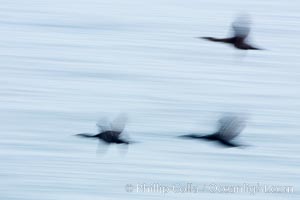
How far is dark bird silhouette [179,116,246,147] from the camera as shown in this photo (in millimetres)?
9883

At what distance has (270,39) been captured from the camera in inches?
680

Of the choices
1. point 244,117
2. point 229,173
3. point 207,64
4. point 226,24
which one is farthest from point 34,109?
point 226,24

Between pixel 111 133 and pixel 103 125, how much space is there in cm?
79

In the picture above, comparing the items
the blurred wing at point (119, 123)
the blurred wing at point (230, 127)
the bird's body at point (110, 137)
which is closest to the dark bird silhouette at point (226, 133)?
the blurred wing at point (230, 127)

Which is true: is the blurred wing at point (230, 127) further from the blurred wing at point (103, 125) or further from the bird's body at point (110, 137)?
the blurred wing at point (103, 125)

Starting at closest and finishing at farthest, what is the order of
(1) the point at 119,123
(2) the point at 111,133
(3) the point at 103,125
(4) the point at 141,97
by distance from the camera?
(2) the point at 111,133, (1) the point at 119,123, (3) the point at 103,125, (4) the point at 141,97

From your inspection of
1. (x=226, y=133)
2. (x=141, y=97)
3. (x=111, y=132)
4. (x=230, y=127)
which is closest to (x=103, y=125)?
(x=111, y=132)

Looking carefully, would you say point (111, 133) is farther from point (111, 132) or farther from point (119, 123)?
point (119, 123)

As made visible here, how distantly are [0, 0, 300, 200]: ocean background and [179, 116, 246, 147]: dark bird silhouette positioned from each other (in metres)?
0.09

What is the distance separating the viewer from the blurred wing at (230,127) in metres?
9.95

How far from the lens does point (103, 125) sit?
1090 centimetres

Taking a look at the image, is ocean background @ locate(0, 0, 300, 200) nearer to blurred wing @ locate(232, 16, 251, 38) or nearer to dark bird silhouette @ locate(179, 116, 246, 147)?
dark bird silhouette @ locate(179, 116, 246, 147)

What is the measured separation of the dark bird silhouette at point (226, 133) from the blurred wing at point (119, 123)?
18.3 inches

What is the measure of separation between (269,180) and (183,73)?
4.42 meters
